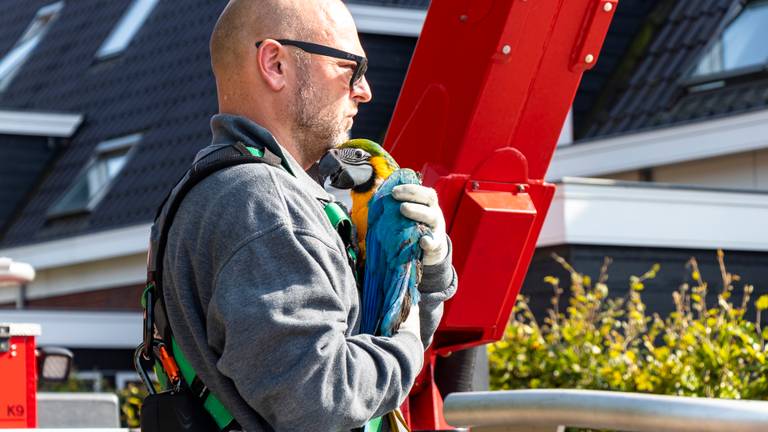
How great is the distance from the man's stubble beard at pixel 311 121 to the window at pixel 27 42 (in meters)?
18.5

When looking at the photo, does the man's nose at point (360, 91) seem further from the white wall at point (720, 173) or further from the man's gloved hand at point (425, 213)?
the white wall at point (720, 173)

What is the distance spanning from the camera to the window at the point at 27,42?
20484 millimetres

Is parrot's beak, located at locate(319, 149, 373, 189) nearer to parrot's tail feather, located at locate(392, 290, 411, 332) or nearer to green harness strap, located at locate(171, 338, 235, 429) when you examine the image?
parrot's tail feather, located at locate(392, 290, 411, 332)

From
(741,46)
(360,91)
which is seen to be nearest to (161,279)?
(360,91)

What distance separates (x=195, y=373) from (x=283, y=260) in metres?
0.30

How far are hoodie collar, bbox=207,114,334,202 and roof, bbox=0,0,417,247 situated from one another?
12.6 m

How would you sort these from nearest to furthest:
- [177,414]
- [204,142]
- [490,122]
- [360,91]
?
[177,414] → [360,91] → [490,122] → [204,142]

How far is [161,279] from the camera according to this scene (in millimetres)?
2480

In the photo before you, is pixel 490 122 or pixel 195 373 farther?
pixel 490 122

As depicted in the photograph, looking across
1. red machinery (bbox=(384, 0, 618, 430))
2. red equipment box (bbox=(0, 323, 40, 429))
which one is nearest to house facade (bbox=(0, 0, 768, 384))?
red equipment box (bbox=(0, 323, 40, 429))

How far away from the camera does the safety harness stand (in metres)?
2.40

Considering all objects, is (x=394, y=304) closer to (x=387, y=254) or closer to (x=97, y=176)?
(x=387, y=254)

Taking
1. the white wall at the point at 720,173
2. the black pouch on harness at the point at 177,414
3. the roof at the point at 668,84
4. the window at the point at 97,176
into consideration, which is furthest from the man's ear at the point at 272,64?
the window at the point at 97,176

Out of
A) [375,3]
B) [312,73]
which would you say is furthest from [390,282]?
[375,3]
